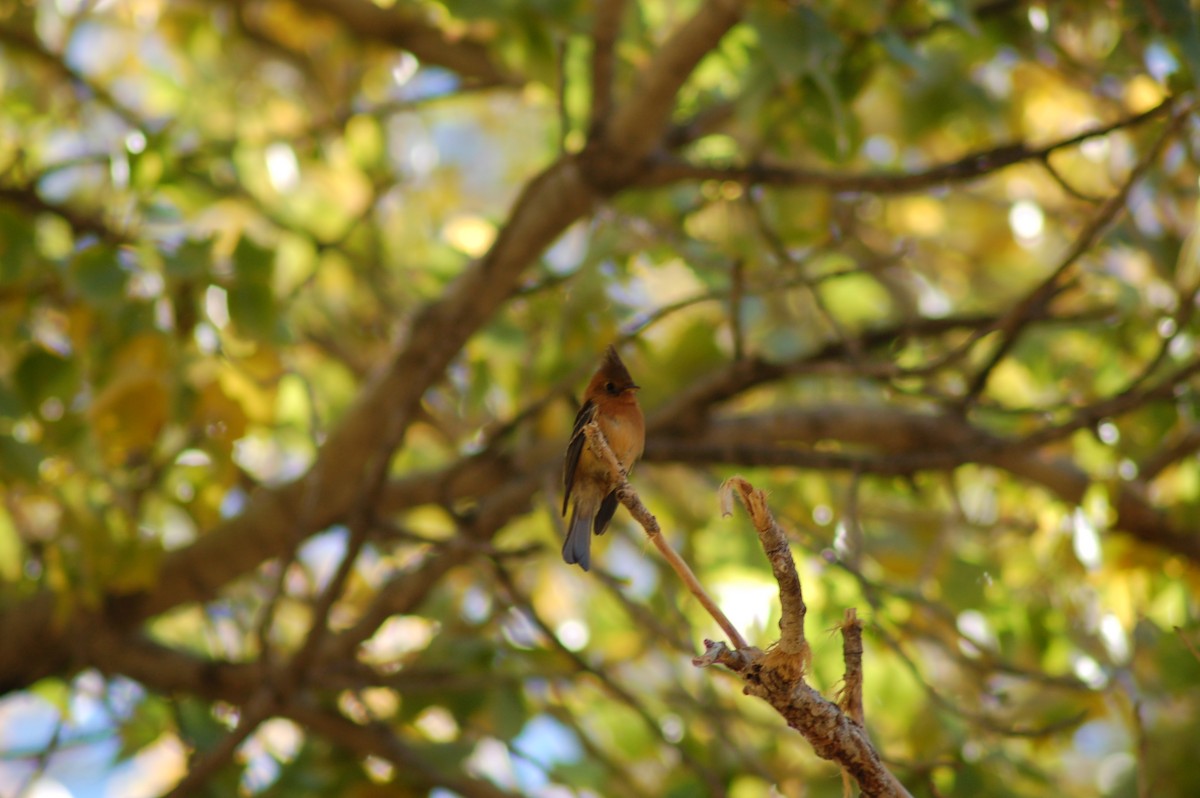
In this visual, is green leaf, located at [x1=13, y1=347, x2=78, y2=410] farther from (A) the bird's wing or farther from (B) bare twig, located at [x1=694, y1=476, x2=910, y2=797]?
(B) bare twig, located at [x1=694, y1=476, x2=910, y2=797]

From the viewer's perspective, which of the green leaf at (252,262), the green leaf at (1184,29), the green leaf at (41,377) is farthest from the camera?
the green leaf at (252,262)

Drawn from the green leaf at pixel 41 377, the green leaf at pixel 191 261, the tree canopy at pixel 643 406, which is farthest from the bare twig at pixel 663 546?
the green leaf at pixel 41 377

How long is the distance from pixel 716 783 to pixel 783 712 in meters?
1.72

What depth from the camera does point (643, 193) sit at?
462 centimetres

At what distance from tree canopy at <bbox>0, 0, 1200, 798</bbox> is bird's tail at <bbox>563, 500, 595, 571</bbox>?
2.24 feet

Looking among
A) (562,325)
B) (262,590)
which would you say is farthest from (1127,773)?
(262,590)

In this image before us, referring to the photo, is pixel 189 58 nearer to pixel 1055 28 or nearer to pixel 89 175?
pixel 89 175

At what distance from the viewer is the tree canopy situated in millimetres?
3754

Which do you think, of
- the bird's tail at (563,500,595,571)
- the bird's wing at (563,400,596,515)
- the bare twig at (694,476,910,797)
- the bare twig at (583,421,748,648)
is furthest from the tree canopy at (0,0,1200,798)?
the bare twig at (583,421,748,648)

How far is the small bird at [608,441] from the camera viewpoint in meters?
2.61

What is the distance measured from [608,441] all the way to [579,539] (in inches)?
9.3

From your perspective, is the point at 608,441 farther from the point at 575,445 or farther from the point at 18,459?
the point at 18,459

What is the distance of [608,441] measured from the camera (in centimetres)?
269

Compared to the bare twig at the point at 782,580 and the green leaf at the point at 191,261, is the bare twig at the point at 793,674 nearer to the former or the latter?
the bare twig at the point at 782,580
